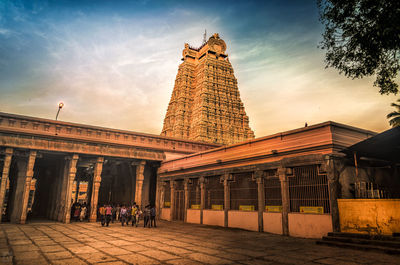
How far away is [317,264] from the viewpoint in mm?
6930

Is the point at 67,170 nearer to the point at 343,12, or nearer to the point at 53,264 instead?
the point at 53,264

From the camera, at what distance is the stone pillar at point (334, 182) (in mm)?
11031

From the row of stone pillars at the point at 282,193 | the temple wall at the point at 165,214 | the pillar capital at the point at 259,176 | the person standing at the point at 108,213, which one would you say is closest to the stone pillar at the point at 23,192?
the person standing at the point at 108,213

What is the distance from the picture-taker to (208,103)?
5581 cm

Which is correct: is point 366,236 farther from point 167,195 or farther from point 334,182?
point 167,195

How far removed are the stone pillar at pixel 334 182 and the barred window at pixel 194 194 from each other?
34.8 ft

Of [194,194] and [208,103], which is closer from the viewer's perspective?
[194,194]

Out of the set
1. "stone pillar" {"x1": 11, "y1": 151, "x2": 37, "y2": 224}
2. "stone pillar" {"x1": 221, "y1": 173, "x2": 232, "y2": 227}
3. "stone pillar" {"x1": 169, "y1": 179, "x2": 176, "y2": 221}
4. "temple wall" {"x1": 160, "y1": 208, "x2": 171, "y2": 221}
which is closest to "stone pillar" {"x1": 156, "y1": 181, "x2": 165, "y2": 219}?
"temple wall" {"x1": 160, "y1": 208, "x2": 171, "y2": 221}

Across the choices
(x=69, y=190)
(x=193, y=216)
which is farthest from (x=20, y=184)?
(x=193, y=216)

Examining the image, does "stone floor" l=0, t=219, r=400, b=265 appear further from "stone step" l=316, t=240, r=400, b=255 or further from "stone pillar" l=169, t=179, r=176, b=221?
"stone pillar" l=169, t=179, r=176, b=221

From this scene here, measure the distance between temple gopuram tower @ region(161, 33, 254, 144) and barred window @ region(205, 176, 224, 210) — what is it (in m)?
32.9

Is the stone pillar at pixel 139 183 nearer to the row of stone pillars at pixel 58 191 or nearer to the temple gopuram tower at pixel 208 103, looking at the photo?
the row of stone pillars at pixel 58 191

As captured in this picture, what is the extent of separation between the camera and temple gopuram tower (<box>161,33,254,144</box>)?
54812mm

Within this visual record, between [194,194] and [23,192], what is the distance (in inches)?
499
